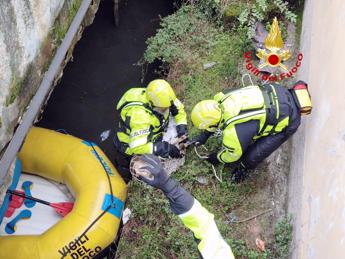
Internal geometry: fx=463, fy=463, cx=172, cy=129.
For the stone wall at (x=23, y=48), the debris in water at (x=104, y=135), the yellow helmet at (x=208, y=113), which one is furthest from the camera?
the debris in water at (x=104, y=135)

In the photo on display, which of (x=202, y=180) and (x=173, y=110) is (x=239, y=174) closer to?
(x=202, y=180)

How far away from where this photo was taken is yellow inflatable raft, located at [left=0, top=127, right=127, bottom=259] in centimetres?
491

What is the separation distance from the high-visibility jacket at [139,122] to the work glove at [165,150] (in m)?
0.06

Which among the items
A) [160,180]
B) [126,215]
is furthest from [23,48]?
[126,215]

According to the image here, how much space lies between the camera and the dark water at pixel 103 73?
682 cm

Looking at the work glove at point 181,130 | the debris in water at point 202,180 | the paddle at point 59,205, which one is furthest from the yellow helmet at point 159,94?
the paddle at point 59,205

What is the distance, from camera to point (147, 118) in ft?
15.8

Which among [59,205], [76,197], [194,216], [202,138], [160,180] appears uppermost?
[160,180]

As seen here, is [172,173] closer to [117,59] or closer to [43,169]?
[43,169]

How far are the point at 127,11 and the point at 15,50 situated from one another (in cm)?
415

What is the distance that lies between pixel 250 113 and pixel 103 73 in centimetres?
345

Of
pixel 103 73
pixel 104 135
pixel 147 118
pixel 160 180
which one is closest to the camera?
pixel 160 180

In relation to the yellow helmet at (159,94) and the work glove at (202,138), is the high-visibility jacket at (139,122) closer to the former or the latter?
the yellow helmet at (159,94)

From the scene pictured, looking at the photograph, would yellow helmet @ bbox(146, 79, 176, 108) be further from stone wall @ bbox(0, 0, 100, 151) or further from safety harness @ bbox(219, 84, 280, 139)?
stone wall @ bbox(0, 0, 100, 151)
